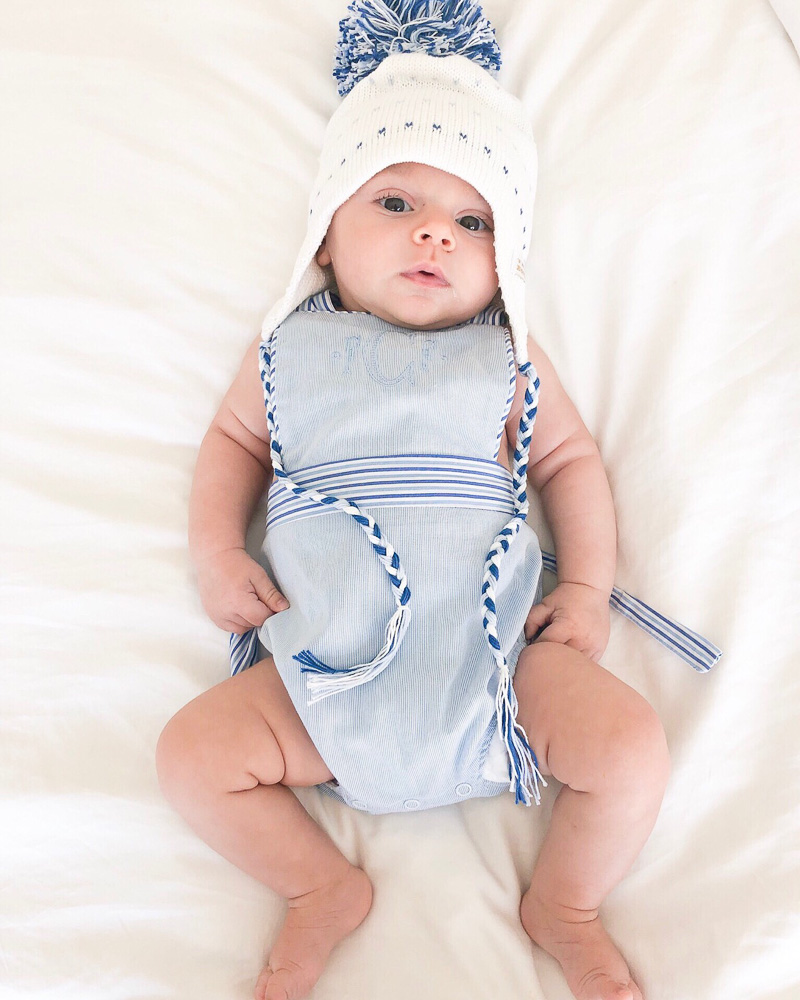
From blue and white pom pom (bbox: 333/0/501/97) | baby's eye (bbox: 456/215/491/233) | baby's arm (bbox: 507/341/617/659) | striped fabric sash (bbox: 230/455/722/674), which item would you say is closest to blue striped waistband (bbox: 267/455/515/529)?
striped fabric sash (bbox: 230/455/722/674)

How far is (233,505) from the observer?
1198mm

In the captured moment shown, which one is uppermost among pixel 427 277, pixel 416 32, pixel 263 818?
pixel 416 32

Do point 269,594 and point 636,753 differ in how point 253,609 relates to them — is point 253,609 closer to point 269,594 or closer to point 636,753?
point 269,594

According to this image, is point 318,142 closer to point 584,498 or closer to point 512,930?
point 584,498

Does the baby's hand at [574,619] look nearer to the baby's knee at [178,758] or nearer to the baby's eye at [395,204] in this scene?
the baby's knee at [178,758]

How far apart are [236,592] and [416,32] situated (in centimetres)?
82

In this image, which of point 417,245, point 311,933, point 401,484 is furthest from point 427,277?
point 311,933

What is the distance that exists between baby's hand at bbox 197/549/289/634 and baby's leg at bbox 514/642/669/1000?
0.35 meters

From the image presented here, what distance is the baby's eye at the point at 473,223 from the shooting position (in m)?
1.19

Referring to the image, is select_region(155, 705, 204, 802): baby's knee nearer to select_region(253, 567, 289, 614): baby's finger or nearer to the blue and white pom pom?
select_region(253, 567, 289, 614): baby's finger

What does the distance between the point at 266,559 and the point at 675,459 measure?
21.9 inches

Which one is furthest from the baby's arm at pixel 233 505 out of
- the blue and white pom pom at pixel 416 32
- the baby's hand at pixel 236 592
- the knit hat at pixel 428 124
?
the blue and white pom pom at pixel 416 32

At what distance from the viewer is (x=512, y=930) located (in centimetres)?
99

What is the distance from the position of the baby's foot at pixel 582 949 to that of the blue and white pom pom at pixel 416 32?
1119 mm
